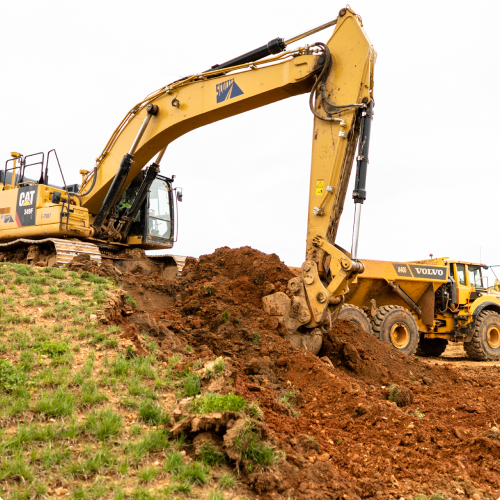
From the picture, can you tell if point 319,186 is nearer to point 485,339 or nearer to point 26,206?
point 26,206

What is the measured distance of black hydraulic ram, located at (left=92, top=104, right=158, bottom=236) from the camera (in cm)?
Result: 956

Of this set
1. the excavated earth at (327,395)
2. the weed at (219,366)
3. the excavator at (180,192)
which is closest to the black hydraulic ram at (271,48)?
the excavator at (180,192)

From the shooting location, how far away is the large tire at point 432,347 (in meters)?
14.5

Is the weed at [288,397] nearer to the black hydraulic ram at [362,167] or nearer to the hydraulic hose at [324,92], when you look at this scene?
the black hydraulic ram at [362,167]

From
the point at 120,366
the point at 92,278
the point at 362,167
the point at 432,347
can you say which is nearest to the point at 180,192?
the point at 92,278

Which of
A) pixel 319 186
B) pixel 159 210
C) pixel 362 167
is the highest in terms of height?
pixel 159 210

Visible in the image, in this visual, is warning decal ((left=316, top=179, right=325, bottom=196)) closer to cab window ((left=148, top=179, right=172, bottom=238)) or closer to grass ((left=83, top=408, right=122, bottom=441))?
grass ((left=83, top=408, right=122, bottom=441))

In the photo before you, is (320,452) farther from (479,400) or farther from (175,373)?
(479,400)

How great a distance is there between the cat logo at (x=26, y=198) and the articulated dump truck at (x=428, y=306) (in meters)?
7.38

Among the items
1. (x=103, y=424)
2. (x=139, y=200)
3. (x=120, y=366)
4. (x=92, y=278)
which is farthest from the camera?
(x=139, y=200)

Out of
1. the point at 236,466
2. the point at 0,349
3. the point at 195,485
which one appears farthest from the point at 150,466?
the point at 0,349

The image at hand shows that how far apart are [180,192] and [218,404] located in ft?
28.8

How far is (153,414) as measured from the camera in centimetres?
417

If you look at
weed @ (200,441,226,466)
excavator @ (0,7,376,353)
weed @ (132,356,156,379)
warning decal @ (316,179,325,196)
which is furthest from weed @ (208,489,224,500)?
warning decal @ (316,179,325,196)
